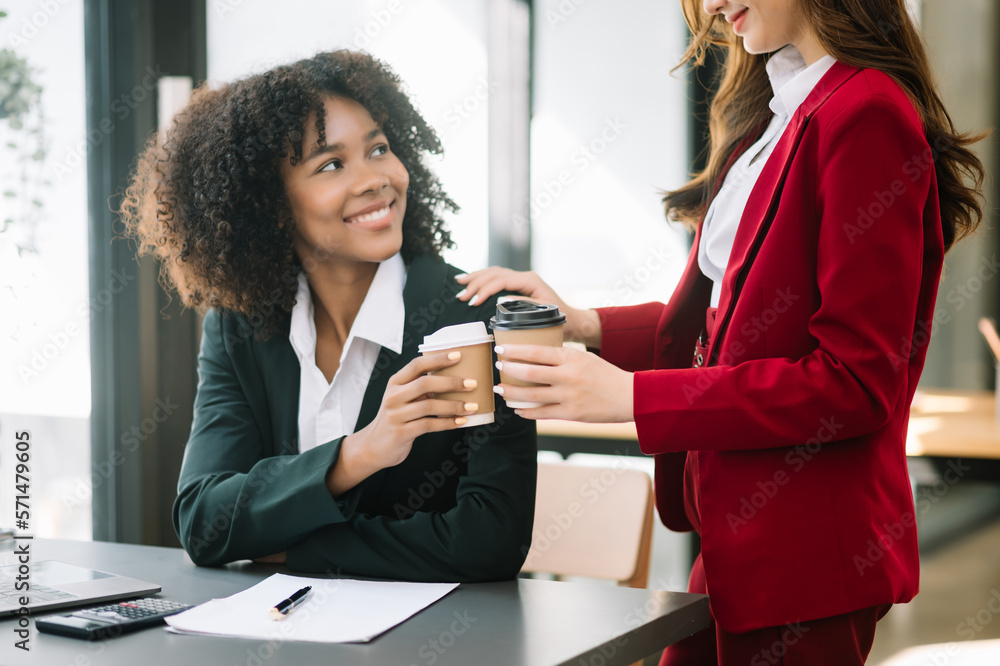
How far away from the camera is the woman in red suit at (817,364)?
109cm

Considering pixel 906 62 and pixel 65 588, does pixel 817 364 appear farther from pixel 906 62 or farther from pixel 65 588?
pixel 65 588

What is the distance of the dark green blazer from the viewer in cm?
133

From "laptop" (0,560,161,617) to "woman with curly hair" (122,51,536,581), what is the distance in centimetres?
15

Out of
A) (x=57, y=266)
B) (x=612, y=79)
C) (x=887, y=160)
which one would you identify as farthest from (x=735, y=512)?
(x=612, y=79)

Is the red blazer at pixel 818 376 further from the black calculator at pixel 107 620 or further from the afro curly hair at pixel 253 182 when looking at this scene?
the afro curly hair at pixel 253 182

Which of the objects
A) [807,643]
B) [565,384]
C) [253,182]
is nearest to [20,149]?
[253,182]

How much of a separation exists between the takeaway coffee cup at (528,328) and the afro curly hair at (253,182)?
0.68 meters

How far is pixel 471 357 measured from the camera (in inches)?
46.9

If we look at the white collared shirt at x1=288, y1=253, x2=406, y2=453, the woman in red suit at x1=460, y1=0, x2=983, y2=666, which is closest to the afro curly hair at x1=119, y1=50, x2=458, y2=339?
the white collared shirt at x1=288, y1=253, x2=406, y2=453

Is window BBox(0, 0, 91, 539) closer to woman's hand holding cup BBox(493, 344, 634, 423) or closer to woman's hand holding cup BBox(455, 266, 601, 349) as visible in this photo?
woman's hand holding cup BBox(455, 266, 601, 349)

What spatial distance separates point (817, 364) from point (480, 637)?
54cm

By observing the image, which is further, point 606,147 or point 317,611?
point 606,147

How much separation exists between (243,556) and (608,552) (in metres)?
0.88

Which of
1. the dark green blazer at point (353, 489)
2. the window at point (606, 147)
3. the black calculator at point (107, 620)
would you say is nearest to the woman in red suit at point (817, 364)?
the dark green blazer at point (353, 489)
